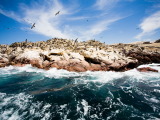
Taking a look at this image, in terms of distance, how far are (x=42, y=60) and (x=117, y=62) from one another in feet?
40.6

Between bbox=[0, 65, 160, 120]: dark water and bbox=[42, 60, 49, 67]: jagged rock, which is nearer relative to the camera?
bbox=[0, 65, 160, 120]: dark water

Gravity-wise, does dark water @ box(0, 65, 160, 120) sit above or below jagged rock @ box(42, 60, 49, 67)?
below

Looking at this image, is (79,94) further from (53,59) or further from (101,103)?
(53,59)

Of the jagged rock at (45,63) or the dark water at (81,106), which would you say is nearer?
the dark water at (81,106)

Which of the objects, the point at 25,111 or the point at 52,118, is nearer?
the point at 52,118

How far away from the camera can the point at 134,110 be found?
4.27m

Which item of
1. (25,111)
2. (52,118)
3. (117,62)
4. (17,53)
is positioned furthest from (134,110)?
(17,53)

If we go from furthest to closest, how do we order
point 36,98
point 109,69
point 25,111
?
1. point 109,69
2. point 36,98
3. point 25,111

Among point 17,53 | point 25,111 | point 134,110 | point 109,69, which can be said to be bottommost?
point 134,110

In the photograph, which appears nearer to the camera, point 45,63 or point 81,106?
point 81,106

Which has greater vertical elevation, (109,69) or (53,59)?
(53,59)

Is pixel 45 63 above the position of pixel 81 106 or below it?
above

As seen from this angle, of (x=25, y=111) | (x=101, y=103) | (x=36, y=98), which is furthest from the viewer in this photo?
(x=36, y=98)

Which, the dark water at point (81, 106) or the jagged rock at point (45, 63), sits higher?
the jagged rock at point (45, 63)
